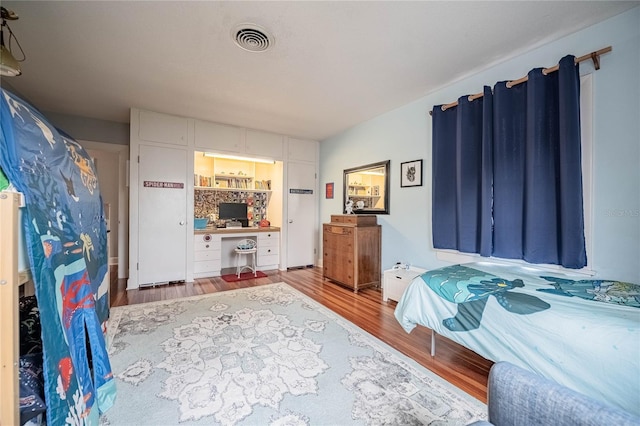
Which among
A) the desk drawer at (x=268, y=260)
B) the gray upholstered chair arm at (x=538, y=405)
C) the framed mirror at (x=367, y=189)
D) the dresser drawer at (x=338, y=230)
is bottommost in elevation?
the desk drawer at (x=268, y=260)

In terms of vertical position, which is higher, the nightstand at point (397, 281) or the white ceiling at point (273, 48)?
the white ceiling at point (273, 48)

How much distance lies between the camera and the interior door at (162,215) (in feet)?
13.1

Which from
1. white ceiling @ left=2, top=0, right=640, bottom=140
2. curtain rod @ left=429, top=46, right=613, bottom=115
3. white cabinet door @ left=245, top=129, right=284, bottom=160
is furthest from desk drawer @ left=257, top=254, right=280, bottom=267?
curtain rod @ left=429, top=46, right=613, bottom=115

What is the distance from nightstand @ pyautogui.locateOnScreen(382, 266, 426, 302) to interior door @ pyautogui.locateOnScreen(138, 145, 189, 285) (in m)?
3.20

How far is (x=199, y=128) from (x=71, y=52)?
1924 mm

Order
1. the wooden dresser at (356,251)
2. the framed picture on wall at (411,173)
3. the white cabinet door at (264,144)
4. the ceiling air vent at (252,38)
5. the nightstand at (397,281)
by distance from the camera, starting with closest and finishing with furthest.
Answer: the ceiling air vent at (252,38) → the nightstand at (397,281) → the framed picture on wall at (411,173) → the wooden dresser at (356,251) → the white cabinet door at (264,144)

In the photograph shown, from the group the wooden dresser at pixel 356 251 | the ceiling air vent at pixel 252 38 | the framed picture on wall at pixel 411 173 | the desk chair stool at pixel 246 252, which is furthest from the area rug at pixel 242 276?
the ceiling air vent at pixel 252 38

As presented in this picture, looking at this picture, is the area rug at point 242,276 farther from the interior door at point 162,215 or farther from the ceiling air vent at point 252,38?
the ceiling air vent at point 252,38

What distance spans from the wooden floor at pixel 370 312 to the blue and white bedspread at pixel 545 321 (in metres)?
0.29

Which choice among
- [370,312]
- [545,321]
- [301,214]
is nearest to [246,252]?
[301,214]

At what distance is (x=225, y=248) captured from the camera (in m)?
5.08

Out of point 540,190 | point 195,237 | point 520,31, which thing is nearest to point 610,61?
point 520,31

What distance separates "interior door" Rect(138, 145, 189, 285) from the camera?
3979mm

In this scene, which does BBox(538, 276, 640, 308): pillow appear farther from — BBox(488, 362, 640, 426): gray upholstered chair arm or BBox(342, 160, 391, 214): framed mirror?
BBox(342, 160, 391, 214): framed mirror
